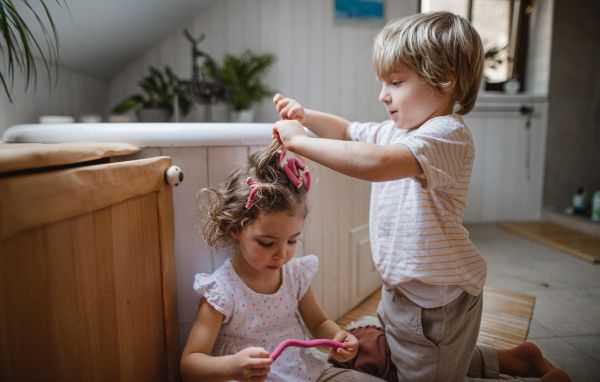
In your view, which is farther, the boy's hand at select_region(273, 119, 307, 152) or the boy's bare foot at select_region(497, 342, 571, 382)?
the boy's bare foot at select_region(497, 342, 571, 382)

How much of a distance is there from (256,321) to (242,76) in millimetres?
1614

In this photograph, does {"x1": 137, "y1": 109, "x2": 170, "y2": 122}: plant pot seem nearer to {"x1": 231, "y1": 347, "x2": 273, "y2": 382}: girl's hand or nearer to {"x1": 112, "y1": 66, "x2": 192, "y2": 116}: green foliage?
{"x1": 112, "y1": 66, "x2": 192, "y2": 116}: green foliage

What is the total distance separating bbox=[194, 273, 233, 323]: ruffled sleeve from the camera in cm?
76

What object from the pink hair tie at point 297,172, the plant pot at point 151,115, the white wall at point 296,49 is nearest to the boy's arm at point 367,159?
the pink hair tie at point 297,172

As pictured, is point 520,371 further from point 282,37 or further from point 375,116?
point 282,37

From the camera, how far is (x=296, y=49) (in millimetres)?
2297

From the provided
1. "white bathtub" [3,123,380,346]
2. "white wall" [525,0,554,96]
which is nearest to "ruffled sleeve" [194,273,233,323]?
"white bathtub" [3,123,380,346]

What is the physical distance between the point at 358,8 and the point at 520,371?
196cm

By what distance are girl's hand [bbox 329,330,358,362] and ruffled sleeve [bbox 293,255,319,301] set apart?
13 cm

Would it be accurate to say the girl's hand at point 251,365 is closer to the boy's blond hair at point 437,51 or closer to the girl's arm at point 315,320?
the girl's arm at point 315,320

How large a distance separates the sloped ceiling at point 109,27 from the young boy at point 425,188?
3.09ft

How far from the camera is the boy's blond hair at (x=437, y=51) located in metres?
0.72

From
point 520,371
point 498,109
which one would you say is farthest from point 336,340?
point 498,109

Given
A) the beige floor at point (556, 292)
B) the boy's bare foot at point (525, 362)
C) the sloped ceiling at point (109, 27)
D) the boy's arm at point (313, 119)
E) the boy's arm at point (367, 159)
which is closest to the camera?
the boy's arm at point (367, 159)
